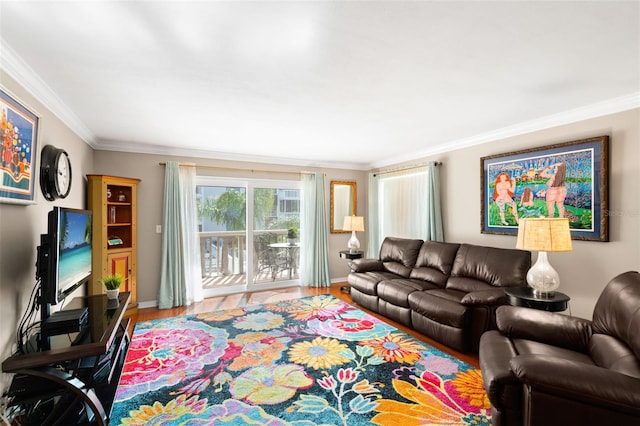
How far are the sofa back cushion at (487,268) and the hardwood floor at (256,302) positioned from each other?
0.82 meters

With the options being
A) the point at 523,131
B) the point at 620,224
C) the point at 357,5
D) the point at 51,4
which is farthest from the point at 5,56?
the point at 620,224

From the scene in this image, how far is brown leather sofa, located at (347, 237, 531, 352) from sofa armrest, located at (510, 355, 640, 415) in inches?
57.4

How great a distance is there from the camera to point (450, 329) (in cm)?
308

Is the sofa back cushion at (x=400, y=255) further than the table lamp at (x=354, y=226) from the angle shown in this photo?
No

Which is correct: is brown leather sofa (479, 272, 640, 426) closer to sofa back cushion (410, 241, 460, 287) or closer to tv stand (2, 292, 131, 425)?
sofa back cushion (410, 241, 460, 287)

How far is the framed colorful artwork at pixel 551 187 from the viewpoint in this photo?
9.72 ft

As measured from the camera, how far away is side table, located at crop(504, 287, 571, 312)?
2594mm

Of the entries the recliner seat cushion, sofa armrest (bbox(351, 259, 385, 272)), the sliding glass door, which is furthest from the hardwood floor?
the recliner seat cushion

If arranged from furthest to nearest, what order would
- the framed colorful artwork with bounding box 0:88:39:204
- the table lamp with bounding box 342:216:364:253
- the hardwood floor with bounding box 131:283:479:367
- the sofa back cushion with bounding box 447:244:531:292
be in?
the table lamp with bounding box 342:216:364:253, the hardwood floor with bounding box 131:283:479:367, the sofa back cushion with bounding box 447:244:531:292, the framed colorful artwork with bounding box 0:88:39:204

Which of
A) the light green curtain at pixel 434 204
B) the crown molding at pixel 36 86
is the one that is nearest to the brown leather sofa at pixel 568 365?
the light green curtain at pixel 434 204

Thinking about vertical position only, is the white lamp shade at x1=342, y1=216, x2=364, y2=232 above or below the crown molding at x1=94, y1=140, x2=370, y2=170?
below

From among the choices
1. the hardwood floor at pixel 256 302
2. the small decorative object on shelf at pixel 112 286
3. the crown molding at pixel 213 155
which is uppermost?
the crown molding at pixel 213 155

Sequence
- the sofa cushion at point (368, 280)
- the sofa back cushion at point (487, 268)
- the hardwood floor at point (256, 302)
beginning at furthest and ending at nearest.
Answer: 1. the sofa cushion at point (368, 280)
2. the hardwood floor at point (256, 302)
3. the sofa back cushion at point (487, 268)

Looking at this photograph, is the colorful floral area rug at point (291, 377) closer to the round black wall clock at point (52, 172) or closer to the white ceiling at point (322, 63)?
the round black wall clock at point (52, 172)
